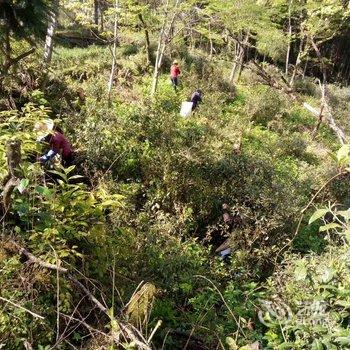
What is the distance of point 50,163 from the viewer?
5.00 metres

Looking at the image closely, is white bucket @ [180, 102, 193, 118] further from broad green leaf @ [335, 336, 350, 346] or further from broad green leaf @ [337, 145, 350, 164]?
broad green leaf @ [337, 145, 350, 164]

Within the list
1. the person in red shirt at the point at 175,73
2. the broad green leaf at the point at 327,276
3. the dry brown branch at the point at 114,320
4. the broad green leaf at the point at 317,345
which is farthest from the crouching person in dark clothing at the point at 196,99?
the broad green leaf at the point at 317,345

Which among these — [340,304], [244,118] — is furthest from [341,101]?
[340,304]

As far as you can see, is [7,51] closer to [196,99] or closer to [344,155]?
[344,155]

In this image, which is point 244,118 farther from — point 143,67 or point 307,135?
point 143,67

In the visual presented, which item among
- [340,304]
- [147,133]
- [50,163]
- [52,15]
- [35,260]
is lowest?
[147,133]

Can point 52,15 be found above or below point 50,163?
above

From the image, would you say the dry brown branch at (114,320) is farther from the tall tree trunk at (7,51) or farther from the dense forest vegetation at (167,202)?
the tall tree trunk at (7,51)

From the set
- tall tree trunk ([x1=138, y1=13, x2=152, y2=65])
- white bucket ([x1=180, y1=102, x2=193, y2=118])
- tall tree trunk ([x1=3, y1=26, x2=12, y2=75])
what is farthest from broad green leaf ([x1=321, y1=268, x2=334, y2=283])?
tall tree trunk ([x1=138, y1=13, x2=152, y2=65])

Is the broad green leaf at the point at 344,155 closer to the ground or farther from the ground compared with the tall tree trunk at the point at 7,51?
farther from the ground

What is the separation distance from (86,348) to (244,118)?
10.7 metres

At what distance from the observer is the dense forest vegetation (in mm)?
2527

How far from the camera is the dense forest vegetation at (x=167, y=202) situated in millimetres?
2527

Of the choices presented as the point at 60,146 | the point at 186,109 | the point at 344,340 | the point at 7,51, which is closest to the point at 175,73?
the point at 186,109
